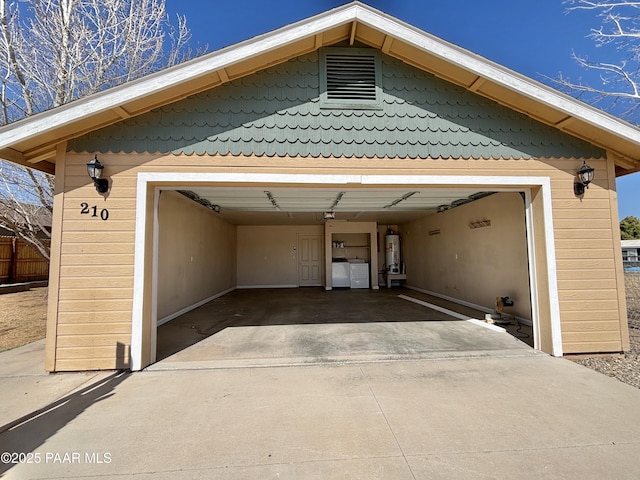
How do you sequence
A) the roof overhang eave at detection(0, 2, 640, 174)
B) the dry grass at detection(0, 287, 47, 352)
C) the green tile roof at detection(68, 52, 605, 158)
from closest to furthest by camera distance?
1. the roof overhang eave at detection(0, 2, 640, 174)
2. the green tile roof at detection(68, 52, 605, 158)
3. the dry grass at detection(0, 287, 47, 352)

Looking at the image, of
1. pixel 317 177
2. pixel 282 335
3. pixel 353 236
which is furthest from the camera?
pixel 353 236

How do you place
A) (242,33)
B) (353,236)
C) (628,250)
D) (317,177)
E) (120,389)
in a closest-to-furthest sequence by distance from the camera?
1. (120,389)
2. (317,177)
3. (242,33)
4. (353,236)
5. (628,250)

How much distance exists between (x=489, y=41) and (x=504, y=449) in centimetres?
785

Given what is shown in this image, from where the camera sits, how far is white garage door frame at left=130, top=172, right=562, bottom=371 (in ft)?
11.0

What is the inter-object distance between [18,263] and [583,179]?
15718 mm

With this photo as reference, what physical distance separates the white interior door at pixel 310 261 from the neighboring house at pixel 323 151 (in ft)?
27.7

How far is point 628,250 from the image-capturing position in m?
19.0

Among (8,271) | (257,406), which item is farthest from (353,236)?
(8,271)

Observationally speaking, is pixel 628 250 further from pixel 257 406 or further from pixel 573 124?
pixel 257 406

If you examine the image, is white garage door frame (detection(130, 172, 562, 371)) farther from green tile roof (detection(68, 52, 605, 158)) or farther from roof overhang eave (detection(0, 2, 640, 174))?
roof overhang eave (detection(0, 2, 640, 174))

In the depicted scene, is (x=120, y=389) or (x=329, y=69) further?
(x=329, y=69)

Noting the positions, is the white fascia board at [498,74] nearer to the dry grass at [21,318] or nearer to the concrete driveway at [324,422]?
the concrete driveway at [324,422]

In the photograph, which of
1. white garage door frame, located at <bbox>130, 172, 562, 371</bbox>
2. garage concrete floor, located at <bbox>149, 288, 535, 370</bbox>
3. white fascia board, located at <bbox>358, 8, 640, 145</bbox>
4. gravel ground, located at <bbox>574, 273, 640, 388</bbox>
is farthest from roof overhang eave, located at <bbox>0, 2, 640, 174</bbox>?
garage concrete floor, located at <bbox>149, 288, 535, 370</bbox>

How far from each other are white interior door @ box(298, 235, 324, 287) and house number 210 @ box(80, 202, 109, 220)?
29.5 ft
